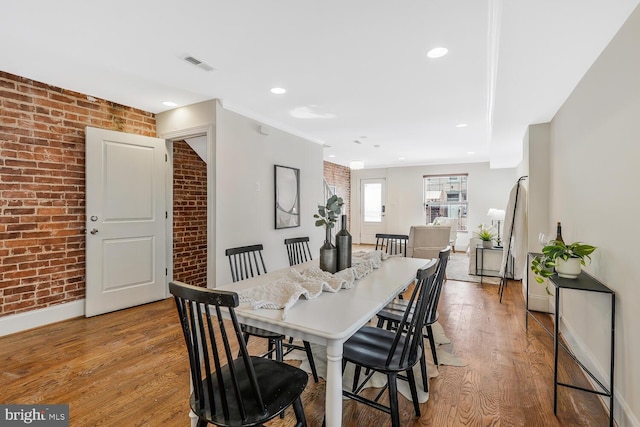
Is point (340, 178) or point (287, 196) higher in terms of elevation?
point (340, 178)

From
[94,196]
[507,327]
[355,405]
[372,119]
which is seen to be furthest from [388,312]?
[94,196]

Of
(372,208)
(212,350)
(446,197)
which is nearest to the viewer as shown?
(212,350)

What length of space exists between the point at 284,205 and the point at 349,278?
258 centimetres

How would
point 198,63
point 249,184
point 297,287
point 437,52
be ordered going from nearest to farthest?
point 297,287 → point 437,52 → point 198,63 → point 249,184

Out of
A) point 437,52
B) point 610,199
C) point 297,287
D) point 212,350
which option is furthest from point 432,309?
point 437,52

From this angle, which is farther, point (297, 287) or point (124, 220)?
point (124, 220)

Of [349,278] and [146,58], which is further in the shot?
[146,58]

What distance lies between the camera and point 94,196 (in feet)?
10.9

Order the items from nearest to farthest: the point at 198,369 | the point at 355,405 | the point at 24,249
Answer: the point at 198,369 → the point at 355,405 → the point at 24,249

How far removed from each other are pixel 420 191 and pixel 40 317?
8025mm

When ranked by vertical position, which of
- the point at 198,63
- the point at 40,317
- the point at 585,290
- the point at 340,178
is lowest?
the point at 40,317

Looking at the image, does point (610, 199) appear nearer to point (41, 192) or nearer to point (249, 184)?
point (249, 184)

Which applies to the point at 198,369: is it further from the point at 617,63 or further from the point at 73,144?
the point at 73,144

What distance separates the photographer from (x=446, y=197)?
27.9ft
